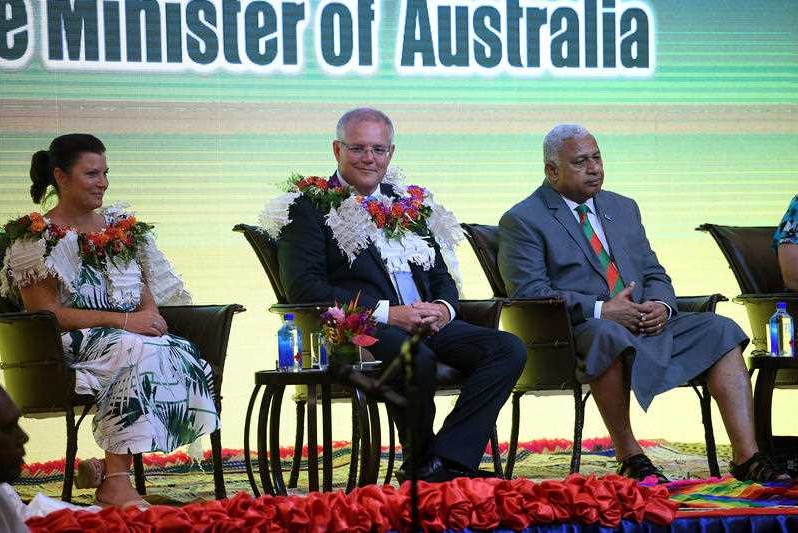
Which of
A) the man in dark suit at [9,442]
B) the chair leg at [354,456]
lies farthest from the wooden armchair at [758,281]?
the man in dark suit at [9,442]

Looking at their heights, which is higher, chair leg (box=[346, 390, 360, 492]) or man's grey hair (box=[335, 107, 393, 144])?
man's grey hair (box=[335, 107, 393, 144])

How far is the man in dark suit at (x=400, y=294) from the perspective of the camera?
14.3 ft

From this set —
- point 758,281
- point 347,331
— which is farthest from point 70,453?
point 758,281

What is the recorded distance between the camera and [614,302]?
4926 millimetres

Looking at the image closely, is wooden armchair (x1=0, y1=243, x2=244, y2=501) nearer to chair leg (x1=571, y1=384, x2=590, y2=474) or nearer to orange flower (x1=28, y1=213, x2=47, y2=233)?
orange flower (x1=28, y1=213, x2=47, y2=233)

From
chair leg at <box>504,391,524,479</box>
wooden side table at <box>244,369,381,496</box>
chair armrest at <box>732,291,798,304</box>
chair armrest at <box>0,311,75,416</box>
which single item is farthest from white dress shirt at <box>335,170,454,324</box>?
chair armrest at <box>732,291,798,304</box>

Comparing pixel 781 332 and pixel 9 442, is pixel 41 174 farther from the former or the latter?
pixel 781 332

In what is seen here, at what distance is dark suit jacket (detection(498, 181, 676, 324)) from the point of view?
5023 millimetres

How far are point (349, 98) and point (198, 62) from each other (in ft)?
2.44

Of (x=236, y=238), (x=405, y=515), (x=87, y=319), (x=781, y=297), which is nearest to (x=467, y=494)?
(x=405, y=515)

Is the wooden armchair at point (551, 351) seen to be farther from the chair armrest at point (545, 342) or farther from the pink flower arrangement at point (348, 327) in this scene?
the pink flower arrangement at point (348, 327)

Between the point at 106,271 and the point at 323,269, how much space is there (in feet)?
2.57

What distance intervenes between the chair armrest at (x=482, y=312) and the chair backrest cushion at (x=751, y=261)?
109cm

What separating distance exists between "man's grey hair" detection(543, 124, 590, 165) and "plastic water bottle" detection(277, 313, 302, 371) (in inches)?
51.9
